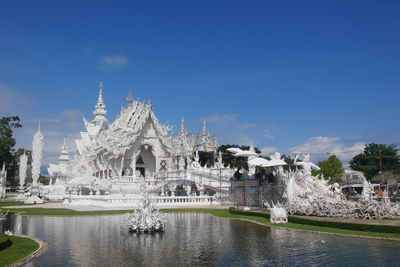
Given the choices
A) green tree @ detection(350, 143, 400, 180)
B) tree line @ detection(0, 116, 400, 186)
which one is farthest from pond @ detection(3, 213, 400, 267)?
green tree @ detection(350, 143, 400, 180)

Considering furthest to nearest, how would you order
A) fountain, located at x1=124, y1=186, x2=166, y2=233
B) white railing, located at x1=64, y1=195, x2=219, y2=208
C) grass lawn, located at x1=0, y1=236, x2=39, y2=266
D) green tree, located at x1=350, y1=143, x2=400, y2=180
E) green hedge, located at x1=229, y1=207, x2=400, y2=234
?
green tree, located at x1=350, y1=143, x2=400, y2=180 < white railing, located at x1=64, y1=195, x2=219, y2=208 < fountain, located at x1=124, y1=186, x2=166, y2=233 < green hedge, located at x1=229, y1=207, x2=400, y2=234 < grass lawn, located at x1=0, y1=236, x2=39, y2=266

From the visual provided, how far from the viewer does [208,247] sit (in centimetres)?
1197

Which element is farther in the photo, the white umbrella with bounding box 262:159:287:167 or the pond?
the white umbrella with bounding box 262:159:287:167

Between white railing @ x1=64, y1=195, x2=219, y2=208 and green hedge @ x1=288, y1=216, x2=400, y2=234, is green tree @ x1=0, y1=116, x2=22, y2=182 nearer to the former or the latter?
white railing @ x1=64, y1=195, x2=219, y2=208

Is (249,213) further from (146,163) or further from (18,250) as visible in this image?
→ (146,163)

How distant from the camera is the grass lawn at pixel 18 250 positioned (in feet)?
33.2

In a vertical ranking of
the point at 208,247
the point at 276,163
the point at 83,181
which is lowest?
the point at 208,247

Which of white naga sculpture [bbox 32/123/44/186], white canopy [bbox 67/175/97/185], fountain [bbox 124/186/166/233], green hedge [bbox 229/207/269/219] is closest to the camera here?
fountain [bbox 124/186/166/233]

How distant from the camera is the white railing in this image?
95.7ft

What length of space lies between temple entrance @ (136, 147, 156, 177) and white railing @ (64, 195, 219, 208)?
1435 cm

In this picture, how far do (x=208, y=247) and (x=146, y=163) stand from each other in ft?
118

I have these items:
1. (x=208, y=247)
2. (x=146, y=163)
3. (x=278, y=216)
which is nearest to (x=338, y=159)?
(x=146, y=163)

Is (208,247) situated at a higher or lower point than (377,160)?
lower

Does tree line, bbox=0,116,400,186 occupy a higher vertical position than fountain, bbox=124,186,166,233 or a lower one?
higher
